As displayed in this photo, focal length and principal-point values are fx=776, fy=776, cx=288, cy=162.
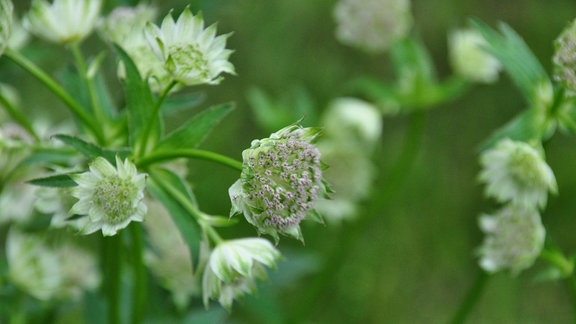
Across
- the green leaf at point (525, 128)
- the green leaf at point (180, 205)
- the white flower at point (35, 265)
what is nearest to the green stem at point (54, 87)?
the green leaf at point (180, 205)

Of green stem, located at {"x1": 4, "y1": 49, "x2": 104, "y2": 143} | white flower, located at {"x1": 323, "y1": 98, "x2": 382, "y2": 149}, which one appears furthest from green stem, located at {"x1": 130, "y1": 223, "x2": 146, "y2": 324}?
white flower, located at {"x1": 323, "y1": 98, "x2": 382, "y2": 149}

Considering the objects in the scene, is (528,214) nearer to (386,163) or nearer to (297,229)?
(297,229)

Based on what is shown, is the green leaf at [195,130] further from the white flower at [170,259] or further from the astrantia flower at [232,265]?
the white flower at [170,259]

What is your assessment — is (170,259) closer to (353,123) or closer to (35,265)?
(35,265)

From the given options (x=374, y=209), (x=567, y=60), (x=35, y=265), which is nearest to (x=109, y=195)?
(x=35, y=265)

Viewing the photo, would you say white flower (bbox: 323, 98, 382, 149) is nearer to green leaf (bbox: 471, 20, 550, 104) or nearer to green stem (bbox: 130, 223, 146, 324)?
green leaf (bbox: 471, 20, 550, 104)

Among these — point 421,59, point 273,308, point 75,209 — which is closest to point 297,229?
point 75,209
